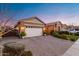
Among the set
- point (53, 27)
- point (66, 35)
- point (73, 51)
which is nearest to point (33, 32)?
point (53, 27)

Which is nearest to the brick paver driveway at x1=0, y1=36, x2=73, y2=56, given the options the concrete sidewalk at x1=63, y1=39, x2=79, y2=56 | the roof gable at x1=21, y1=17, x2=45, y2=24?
the concrete sidewalk at x1=63, y1=39, x2=79, y2=56

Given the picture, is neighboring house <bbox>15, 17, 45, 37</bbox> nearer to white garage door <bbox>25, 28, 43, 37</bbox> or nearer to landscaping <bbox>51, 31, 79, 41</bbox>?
white garage door <bbox>25, 28, 43, 37</bbox>

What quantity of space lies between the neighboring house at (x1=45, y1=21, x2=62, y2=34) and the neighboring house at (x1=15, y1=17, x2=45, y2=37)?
0.23 feet

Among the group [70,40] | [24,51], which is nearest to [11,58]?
[24,51]

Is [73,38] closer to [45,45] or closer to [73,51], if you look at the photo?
[73,51]

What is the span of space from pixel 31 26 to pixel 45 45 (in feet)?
0.99

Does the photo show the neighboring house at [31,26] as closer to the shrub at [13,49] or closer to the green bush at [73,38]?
the shrub at [13,49]

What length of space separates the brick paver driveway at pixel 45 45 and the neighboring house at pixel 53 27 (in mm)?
96

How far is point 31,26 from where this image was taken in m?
2.79

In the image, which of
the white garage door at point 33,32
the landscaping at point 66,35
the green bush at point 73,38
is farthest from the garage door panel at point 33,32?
the green bush at point 73,38

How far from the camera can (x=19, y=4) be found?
2.71 m

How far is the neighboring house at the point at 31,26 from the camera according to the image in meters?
2.75

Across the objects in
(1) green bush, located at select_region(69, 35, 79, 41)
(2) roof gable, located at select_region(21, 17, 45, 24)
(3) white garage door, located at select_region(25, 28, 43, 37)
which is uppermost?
(2) roof gable, located at select_region(21, 17, 45, 24)

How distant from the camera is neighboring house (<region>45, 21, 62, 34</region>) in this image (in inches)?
109
